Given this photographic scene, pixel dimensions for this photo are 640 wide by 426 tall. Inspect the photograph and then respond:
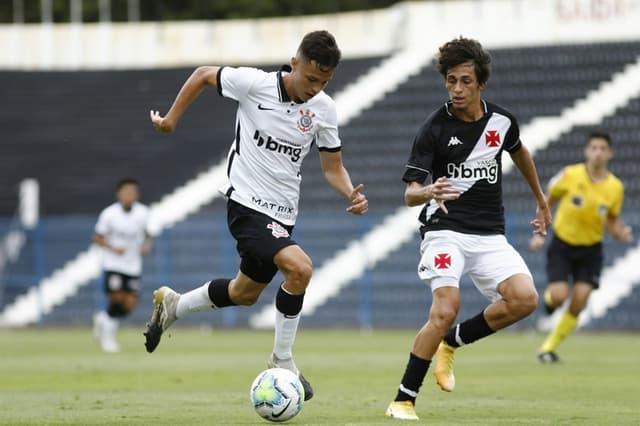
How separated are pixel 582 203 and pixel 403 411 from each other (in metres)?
6.79

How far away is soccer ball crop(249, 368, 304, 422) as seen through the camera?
8109 mm

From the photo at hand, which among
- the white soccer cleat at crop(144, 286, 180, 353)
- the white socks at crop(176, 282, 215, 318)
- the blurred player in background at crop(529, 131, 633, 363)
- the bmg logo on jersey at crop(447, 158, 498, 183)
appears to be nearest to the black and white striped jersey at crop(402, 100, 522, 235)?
the bmg logo on jersey at crop(447, 158, 498, 183)

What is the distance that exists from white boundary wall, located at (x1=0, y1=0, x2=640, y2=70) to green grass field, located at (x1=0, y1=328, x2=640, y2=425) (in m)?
10.3

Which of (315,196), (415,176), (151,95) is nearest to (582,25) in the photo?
(315,196)

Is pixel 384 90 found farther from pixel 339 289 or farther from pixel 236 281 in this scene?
pixel 236 281

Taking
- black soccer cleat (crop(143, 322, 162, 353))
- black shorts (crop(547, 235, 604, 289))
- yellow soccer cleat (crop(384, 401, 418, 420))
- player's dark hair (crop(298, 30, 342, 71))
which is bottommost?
black shorts (crop(547, 235, 604, 289))

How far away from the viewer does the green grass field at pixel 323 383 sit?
877 cm

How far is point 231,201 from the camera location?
9188 mm

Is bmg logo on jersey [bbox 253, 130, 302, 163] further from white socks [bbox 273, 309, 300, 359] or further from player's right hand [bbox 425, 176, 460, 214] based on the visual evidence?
player's right hand [bbox 425, 176, 460, 214]

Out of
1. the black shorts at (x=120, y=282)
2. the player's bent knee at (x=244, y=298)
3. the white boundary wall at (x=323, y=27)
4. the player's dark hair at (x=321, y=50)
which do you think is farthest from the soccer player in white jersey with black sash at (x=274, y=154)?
the white boundary wall at (x=323, y=27)

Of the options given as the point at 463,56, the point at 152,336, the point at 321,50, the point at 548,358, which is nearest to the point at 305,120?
the point at 321,50

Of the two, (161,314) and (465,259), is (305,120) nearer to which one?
(465,259)

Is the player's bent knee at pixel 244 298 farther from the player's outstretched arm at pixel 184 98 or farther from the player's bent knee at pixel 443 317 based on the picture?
the player's bent knee at pixel 443 317

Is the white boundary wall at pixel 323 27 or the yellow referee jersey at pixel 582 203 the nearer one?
the yellow referee jersey at pixel 582 203
